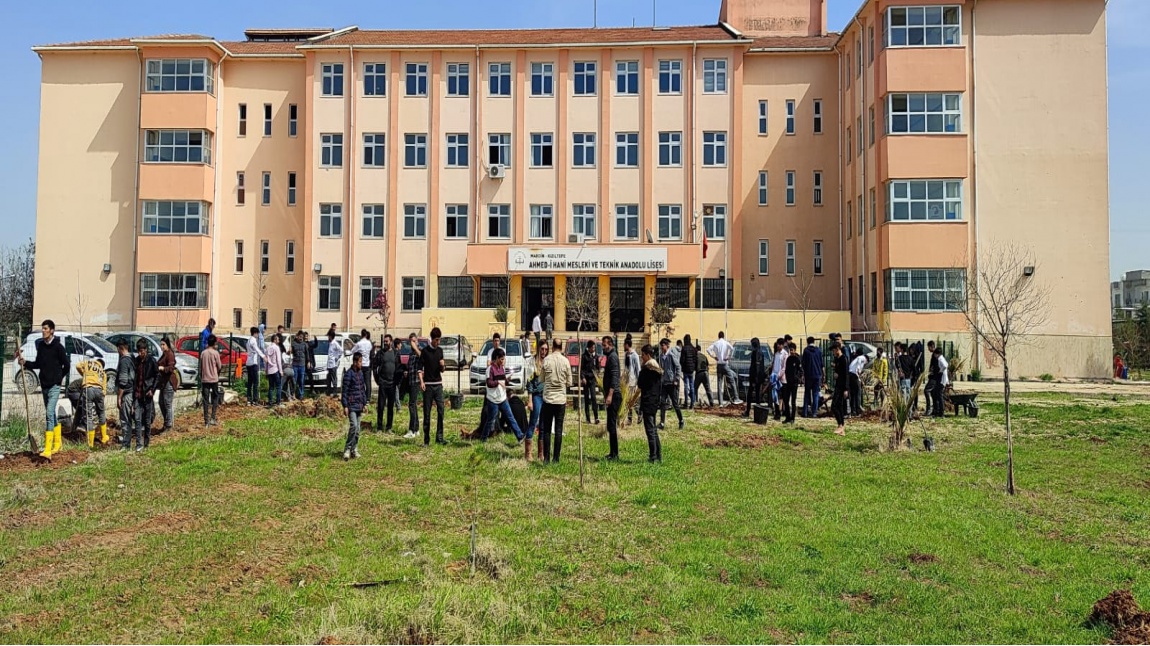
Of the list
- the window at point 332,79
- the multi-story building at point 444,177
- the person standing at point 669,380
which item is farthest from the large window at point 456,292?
the person standing at point 669,380

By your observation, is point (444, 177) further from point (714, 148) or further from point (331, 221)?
point (714, 148)

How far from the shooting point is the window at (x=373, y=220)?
41.7 m

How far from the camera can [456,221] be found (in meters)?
41.6

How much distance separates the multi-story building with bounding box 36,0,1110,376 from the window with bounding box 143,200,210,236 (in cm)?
10

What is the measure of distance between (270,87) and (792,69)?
2570cm

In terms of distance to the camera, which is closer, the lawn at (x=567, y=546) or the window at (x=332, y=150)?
the lawn at (x=567, y=546)

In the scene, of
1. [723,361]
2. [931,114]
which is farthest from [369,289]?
[931,114]

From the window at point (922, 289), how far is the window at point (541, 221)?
52.0 feet

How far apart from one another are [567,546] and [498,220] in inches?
1359

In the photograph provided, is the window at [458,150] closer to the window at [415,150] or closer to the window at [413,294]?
the window at [415,150]

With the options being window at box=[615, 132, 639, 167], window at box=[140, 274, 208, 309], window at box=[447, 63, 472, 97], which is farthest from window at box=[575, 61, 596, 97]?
window at box=[140, 274, 208, 309]

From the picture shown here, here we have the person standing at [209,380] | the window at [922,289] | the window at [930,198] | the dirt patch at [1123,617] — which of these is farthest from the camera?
the window at [930,198]

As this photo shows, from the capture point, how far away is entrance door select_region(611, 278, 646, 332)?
40406mm

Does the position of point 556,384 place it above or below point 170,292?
below
